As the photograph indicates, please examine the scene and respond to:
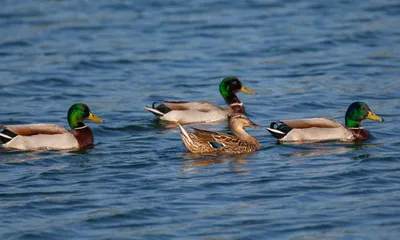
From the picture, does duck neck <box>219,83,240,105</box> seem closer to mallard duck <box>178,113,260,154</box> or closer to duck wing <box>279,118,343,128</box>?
duck wing <box>279,118,343,128</box>

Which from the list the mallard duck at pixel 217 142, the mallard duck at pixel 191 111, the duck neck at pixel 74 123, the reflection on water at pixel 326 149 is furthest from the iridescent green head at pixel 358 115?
the duck neck at pixel 74 123

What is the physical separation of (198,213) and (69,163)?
9.99 feet

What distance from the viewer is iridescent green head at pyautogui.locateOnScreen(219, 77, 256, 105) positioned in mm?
17297

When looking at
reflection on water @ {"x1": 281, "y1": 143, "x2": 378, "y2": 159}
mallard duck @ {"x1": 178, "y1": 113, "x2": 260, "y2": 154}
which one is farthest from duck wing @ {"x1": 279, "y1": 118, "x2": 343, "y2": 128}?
mallard duck @ {"x1": 178, "y1": 113, "x2": 260, "y2": 154}

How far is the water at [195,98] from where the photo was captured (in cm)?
1064

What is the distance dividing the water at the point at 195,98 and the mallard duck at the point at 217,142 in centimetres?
20

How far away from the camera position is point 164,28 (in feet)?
80.4

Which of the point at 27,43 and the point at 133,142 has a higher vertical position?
the point at 27,43

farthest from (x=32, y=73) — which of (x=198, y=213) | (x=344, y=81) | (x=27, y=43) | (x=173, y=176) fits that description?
(x=198, y=213)

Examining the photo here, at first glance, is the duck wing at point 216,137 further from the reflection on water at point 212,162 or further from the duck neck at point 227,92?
the duck neck at point 227,92

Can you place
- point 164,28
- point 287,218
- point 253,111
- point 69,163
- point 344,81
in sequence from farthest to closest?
point 164,28
point 344,81
point 253,111
point 69,163
point 287,218

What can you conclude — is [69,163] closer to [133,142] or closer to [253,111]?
[133,142]

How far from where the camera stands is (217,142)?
44.9ft

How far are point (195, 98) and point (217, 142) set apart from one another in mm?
4817
